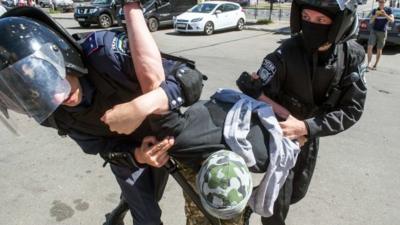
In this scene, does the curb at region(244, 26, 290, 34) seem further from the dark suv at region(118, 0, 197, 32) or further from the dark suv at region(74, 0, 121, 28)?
the dark suv at region(74, 0, 121, 28)

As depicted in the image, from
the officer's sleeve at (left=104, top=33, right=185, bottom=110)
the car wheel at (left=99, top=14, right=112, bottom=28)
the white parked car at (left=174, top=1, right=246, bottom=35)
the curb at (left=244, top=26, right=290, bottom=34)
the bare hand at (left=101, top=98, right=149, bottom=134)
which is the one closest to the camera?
the bare hand at (left=101, top=98, right=149, bottom=134)

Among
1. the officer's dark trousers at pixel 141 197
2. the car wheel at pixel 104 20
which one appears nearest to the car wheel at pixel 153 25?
the car wheel at pixel 104 20

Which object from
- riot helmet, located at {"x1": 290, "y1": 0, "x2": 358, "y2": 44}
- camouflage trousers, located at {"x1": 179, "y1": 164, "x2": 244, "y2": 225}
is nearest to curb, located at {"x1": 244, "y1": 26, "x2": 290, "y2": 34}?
riot helmet, located at {"x1": 290, "y1": 0, "x2": 358, "y2": 44}

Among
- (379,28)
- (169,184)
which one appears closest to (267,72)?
(169,184)

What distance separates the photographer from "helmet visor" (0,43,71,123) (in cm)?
121

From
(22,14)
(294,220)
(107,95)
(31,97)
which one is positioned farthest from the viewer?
(294,220)

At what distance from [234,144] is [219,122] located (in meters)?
0.11

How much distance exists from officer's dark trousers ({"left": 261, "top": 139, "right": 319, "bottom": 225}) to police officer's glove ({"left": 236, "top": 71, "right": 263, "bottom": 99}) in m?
0.45

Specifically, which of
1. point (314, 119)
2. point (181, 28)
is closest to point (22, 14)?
point (314, 119)

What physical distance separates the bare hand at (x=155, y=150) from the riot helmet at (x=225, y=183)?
0.54 ft

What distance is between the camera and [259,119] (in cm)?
142

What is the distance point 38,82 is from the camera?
1.22 metres

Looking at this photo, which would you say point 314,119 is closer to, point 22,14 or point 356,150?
point 22,14

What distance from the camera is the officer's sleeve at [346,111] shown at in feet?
5.81
